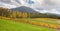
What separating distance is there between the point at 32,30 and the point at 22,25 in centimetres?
9

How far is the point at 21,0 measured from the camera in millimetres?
1286

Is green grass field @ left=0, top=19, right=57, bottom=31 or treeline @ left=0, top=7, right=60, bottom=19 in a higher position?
treeline @ left=0, top=7, right=60, bottom=19

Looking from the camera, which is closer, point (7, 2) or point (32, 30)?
point (32, 30)

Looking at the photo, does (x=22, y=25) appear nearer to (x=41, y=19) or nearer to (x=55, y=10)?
(x=41, y=19)

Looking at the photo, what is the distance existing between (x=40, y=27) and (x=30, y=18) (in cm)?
11

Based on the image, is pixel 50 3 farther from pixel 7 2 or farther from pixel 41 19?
pixel 7 2

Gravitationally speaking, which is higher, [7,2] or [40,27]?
[7,2]

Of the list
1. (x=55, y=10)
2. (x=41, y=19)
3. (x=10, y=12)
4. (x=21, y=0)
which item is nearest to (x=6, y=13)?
(x=10, y=12)

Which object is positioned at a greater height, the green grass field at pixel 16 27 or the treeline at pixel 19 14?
the treeline at pixel 19 14

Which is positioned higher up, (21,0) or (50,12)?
(21,0)

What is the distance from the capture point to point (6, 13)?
1257mm

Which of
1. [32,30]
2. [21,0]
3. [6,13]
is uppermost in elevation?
[21,0]

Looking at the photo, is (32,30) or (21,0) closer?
(32,30)

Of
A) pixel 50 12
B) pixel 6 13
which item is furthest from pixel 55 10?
pixel 6 13
